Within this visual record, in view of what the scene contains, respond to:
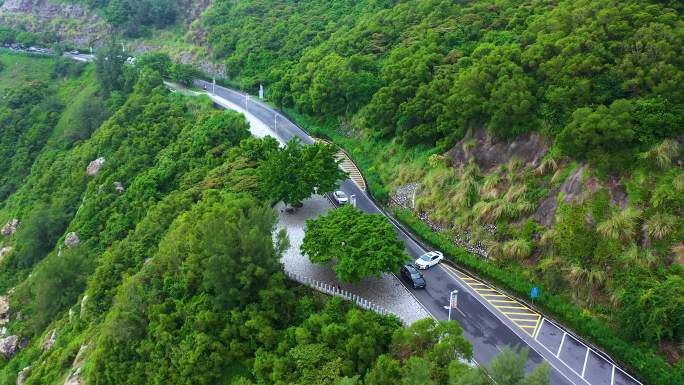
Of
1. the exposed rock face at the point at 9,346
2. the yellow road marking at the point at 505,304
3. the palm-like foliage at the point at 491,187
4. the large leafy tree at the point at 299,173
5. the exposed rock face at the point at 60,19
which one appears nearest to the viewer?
the yellow road marking at the point at 505,304

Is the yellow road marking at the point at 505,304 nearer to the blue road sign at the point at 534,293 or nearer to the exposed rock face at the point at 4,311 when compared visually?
the blue road sign at the point at 534,293

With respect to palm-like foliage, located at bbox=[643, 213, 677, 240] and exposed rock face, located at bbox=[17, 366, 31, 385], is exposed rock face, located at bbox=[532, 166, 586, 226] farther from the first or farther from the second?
exposed rock face, located at bbox=[17, 366, 31, 385]

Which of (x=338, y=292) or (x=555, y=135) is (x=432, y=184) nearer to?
(x=555, y=135)

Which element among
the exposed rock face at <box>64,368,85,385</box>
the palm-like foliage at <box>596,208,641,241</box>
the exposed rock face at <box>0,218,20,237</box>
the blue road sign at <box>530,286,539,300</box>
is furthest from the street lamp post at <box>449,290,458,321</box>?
the exposed rock face at <box>0,218,20,237</box>

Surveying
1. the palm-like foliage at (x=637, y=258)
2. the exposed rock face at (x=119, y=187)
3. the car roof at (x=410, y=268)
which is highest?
the palm-like foliage at (x=637, y=258)

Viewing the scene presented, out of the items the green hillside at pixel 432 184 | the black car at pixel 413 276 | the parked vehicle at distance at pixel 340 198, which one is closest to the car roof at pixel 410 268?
the black car at pixel 413 276

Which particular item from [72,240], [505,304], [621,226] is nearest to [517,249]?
[505,304]
